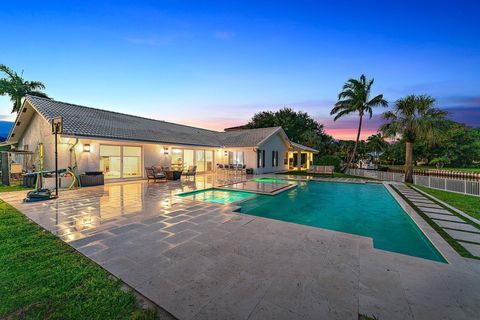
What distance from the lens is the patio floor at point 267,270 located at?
84.3 inches

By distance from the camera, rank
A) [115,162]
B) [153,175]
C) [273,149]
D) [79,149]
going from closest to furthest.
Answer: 1. [79,149]
2. [153,175]
3. [115,162]
4. [273,149]

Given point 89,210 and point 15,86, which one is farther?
point 15,86

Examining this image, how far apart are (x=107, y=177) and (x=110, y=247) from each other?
34.5 ft

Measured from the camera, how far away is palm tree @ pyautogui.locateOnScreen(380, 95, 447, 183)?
42.9 feet

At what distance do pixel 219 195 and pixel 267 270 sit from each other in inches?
259

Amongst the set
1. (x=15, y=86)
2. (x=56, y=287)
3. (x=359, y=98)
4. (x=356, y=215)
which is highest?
(x=15, y=86)

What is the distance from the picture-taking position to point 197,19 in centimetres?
1150

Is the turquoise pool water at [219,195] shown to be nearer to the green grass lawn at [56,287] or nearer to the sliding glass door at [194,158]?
the green grass lawn at [56,287]

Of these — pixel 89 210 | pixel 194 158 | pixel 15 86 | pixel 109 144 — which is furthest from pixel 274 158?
pixel 15 86

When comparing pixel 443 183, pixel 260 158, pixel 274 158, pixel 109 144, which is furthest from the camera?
pixel 274 158

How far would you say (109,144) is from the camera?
39.2 ft

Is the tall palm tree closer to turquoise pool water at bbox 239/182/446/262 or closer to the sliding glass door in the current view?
the sliding glass door

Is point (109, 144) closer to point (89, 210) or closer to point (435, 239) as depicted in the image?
point (89, 210)

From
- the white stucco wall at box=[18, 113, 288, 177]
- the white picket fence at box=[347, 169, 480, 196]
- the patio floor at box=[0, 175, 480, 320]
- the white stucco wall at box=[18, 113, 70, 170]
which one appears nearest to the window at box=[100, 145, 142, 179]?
the white stucco wall at box=[18, 113, 288, 177]
